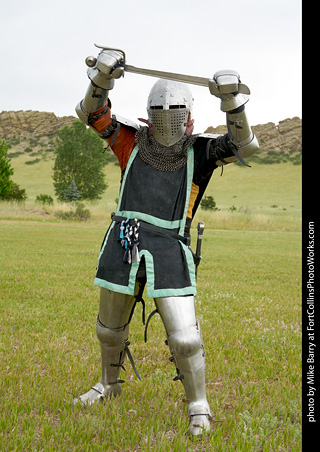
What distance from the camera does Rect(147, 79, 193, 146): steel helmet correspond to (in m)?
3.96

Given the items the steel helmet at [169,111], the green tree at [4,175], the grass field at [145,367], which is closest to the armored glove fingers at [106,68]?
the steel helmet at [169,111]

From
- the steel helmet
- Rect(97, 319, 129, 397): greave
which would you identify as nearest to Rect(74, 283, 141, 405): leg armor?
Rect(97, 319, 129, 397): greave

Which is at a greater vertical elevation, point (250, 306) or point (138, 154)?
point (138, 154)

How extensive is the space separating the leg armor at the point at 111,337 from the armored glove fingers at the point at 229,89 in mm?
1731

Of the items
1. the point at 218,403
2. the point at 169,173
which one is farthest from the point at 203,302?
the point at 169,173

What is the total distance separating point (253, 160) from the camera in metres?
102

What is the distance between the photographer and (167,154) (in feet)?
13.3

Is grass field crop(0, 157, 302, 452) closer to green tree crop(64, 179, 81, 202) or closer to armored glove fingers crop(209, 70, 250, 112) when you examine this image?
armored glove fingers crop(209, 70, 250, 112)

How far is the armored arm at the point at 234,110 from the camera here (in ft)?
11.5

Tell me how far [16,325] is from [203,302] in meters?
3.45

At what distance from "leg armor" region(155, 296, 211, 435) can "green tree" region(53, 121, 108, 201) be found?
141ft

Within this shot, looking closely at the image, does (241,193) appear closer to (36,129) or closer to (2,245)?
(2,245)

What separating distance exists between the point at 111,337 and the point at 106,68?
2295mm

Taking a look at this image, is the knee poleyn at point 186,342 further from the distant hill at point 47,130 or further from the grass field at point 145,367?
the distant hill at point 47,130
